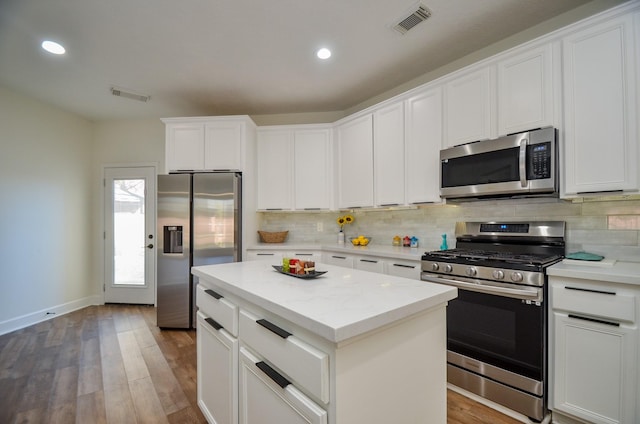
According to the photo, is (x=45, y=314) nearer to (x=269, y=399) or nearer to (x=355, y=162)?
(x=269, y=399)

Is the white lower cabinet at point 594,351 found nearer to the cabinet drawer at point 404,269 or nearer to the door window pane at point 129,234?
the cabinet drawer at point 404,269

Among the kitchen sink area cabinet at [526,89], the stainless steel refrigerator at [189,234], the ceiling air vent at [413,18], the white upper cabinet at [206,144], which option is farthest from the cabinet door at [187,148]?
the kitchen sink area cabinet at [526,89]

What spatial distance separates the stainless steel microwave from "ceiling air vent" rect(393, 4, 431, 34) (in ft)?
3.55

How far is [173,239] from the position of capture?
3498 millimetres

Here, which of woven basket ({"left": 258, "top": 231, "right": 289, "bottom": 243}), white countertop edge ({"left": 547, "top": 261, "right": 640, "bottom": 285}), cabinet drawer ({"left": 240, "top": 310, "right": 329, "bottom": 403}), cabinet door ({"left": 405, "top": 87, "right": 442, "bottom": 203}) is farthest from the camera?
woven basket ({"left": 258, "top": 231, "right": 289, "bottom": 243})

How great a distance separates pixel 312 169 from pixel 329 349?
10.7 ft

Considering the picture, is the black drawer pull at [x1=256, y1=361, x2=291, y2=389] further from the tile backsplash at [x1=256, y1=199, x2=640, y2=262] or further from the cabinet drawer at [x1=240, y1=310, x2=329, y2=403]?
the tile backsplash at [x1=256, y1=199, x2=640, y2=262]

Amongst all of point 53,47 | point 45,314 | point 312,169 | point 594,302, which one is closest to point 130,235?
point 45,314

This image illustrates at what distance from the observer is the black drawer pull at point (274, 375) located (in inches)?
40.6

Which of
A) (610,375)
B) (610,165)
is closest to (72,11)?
(610,165)

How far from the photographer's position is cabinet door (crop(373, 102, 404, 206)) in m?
3.13

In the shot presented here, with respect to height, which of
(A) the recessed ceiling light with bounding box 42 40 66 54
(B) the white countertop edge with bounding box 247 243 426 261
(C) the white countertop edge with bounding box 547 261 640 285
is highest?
(A) the recessed ceiling light with bounding box 42 40 66 54

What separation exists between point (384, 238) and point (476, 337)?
5.68ft

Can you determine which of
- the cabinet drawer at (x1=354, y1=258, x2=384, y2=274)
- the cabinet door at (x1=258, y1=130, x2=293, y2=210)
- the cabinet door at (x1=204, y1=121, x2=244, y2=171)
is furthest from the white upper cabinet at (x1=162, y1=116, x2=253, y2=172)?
the cabinet drawer at (x1=354, y1=258, x2=384, y2=274)
